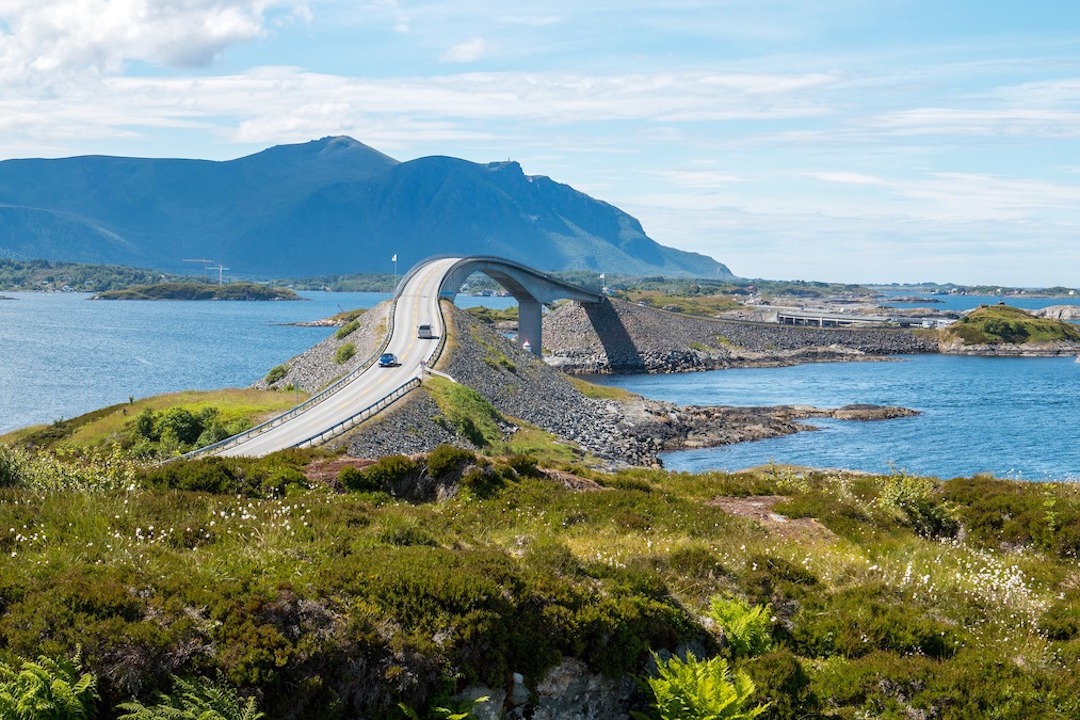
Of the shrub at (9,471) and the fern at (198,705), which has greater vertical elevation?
the shrub at (9,471)

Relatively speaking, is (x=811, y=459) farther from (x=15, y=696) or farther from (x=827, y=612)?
(x=15, y=696)

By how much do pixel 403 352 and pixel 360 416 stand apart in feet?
91.7

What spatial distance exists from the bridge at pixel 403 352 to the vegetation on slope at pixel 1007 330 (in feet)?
235

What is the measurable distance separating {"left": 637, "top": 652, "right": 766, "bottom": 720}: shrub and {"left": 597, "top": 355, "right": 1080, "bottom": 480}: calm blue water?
43.3 metres

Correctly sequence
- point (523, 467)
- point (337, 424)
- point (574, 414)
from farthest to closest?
point (574, 414)
point (337, 424)
point (523, 467)

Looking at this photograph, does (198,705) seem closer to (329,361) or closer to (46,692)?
(46,692)

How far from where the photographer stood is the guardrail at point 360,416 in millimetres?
46031

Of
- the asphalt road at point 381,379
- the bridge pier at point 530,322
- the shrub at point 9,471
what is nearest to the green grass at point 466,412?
the asphalt road at point 381,379

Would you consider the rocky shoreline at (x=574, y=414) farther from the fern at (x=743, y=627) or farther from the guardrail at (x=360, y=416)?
the fern at (x=743, y=627)

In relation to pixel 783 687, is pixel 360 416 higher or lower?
lower

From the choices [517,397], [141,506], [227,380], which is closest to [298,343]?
[227,380]

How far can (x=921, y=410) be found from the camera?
9569 cm

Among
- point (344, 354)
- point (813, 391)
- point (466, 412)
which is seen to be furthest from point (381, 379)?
point (813, 391)

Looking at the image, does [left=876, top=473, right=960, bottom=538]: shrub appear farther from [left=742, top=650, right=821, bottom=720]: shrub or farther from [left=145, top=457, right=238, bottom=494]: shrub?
[left=145, top=457, right=238, bottom=494]: shrub
